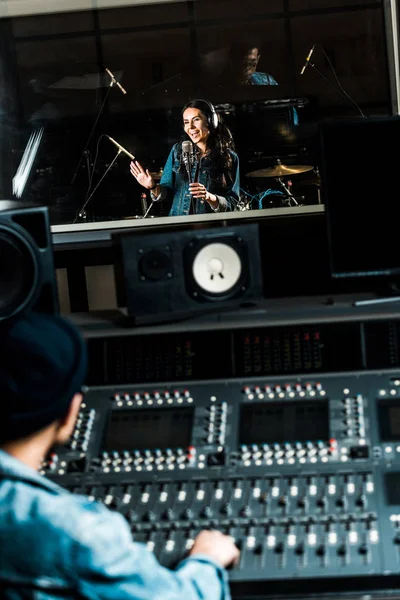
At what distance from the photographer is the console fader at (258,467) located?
63.0 inches

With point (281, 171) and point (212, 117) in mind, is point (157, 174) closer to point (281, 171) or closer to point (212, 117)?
point (212, 117)

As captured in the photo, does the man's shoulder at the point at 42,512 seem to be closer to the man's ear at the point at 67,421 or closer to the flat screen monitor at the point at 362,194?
the man's ear at the point at 67,421

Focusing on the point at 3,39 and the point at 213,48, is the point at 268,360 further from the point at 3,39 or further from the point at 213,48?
the point at 3,39

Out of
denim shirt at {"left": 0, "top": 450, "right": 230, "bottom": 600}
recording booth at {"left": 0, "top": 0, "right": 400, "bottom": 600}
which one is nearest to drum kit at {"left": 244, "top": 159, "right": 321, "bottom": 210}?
A: recording booth at {"left": 0, "top": 0, "right": 400, "bottom": 600}

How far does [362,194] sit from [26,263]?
83 cm

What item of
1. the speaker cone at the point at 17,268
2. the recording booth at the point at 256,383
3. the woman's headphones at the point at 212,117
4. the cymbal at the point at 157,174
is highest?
the woman's headphones at the point at 212,117

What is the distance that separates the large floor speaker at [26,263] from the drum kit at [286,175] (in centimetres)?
262

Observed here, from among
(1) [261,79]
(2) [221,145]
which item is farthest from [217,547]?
(1) [261,79]

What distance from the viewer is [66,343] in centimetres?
127

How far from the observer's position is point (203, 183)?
15.0 ft

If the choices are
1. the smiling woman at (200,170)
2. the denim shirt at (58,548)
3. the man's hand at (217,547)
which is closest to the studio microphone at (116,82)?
the smiling woman at (200,170)

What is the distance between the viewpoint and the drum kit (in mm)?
4719

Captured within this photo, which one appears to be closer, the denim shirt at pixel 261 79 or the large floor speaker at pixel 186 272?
the large floor speaker at pixel 186 272

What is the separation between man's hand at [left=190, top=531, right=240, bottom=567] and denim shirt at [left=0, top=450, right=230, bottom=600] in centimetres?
28
